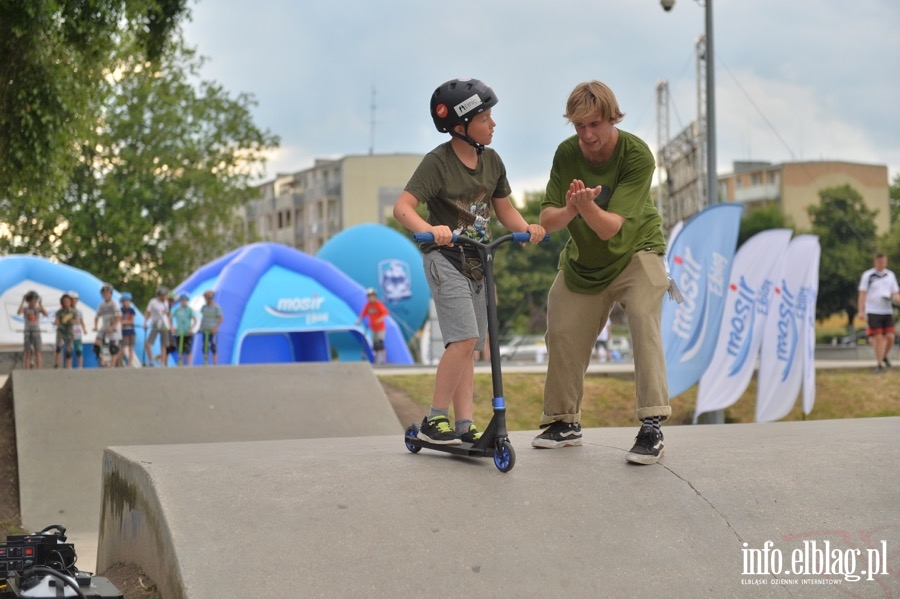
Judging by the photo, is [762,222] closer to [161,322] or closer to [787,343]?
[161,322]

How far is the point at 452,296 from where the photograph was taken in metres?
5.62

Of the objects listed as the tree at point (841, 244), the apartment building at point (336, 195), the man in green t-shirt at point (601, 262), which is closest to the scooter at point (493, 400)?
the man in green t-shirt at point (601, 262)

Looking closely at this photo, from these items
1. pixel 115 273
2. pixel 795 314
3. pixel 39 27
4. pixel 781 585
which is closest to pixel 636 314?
pixel 781 585

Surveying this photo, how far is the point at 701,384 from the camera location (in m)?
16.4

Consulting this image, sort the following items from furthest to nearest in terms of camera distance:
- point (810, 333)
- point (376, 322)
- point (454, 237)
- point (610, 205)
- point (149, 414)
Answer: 1. point (376, 322)
2. point (810, 333)
3. point (149, 414)
4. point (610, 205)
5. point (454, 237)

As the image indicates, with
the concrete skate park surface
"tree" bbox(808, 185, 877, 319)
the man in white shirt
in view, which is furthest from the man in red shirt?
"tree" bbox(808, 185, 877, 319)

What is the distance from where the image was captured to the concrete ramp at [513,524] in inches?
167

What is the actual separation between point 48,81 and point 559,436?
7.65 meters

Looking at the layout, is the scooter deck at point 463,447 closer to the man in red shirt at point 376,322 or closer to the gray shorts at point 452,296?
the gray shorts at point 452,296

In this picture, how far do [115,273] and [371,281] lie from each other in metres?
12.3

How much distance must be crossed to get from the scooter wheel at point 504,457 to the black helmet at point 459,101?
1.64 metres

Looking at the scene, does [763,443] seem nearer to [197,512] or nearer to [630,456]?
[630,456]

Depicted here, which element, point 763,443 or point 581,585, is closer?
point 581,585

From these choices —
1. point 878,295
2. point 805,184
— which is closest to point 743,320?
point 878,295
